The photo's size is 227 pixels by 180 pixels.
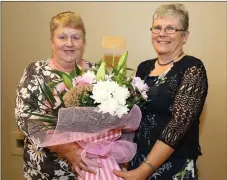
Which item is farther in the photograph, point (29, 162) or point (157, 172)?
point (29, 162)

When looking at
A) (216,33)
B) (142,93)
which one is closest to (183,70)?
(142,93)

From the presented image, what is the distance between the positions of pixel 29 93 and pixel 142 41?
832mm

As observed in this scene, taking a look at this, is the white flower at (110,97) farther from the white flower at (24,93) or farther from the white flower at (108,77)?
the white flower at (24,93)

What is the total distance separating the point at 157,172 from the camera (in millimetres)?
1380

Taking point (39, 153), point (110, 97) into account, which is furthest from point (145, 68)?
point (39, 153)

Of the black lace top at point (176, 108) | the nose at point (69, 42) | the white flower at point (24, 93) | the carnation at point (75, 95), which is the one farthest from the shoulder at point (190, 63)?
the white flower at point (24, 93)

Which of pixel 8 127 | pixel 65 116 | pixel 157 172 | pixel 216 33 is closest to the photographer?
pixel 65 116

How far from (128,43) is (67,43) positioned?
565 millimetres

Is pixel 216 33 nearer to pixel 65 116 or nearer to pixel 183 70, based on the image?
pixel 183 70

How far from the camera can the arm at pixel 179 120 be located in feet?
4.04

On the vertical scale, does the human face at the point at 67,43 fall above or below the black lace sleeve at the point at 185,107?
above

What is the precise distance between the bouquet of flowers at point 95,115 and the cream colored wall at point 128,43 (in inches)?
30.9

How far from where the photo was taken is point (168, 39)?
139 cm

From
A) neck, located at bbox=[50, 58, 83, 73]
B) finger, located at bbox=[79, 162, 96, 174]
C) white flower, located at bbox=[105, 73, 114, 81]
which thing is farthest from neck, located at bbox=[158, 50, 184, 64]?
finger, located at bbox=[79, 162, 96, 174]
